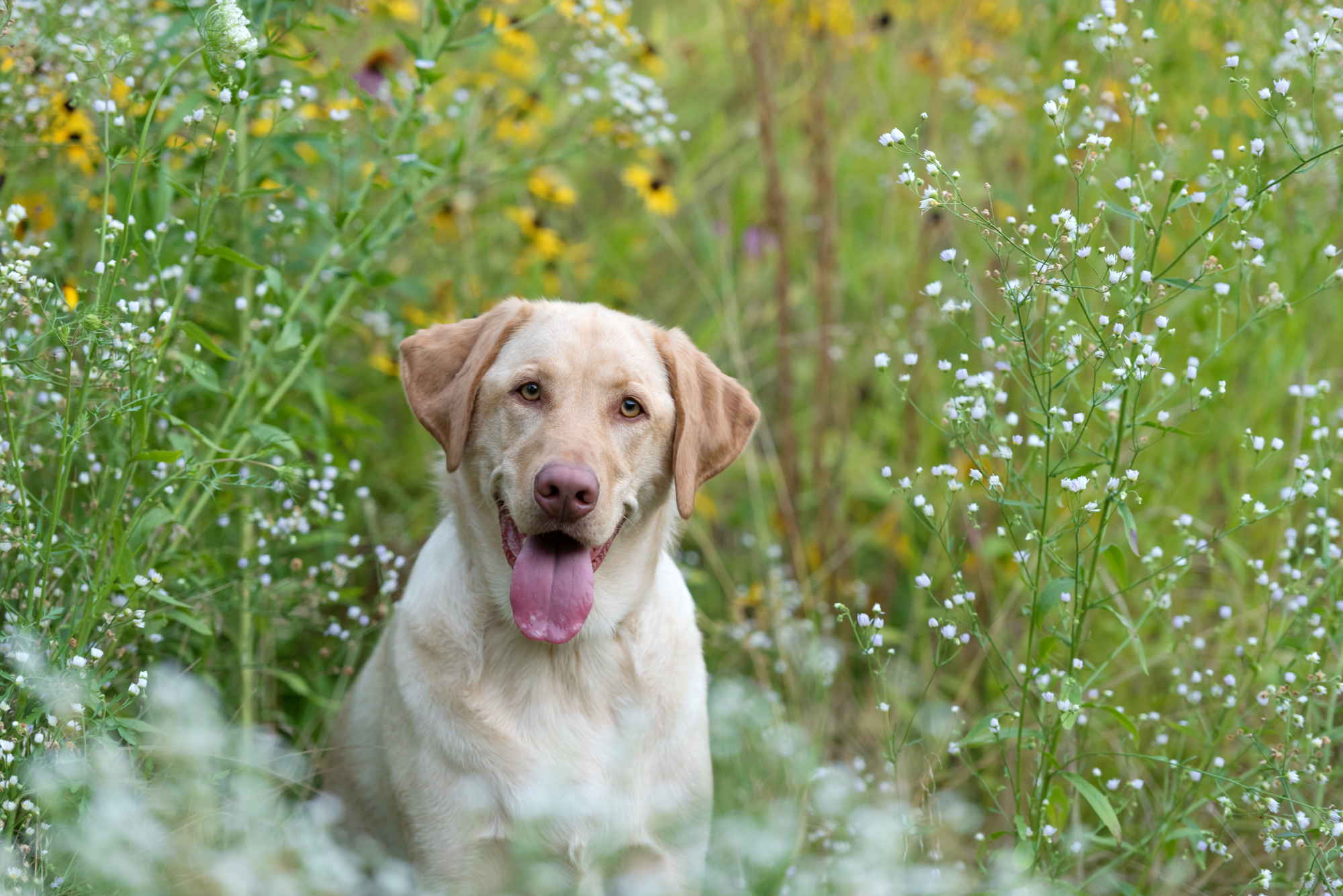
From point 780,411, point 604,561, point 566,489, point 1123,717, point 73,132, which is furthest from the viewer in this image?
point 780,411

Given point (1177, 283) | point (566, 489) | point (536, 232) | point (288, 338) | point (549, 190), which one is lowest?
point (566, 489)

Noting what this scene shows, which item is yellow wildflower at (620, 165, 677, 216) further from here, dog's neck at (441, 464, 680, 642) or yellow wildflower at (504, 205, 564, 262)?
dog's neck at (441, 464, 680, 642)

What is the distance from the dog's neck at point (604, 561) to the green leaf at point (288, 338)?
55 centimetres

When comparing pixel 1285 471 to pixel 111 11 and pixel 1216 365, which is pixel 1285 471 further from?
pixel 111 11

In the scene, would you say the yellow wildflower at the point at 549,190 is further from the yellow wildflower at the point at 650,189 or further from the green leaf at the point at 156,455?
the green leaf at the point at 156,455

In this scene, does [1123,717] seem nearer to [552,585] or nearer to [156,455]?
[552,585]

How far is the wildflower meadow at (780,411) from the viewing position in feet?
8.05

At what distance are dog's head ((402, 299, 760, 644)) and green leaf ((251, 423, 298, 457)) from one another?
0.33m

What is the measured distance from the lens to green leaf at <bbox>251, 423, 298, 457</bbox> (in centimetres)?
277

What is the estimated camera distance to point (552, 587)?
2.76 meters

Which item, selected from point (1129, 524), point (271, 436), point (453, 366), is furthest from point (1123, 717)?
point (271, 436)

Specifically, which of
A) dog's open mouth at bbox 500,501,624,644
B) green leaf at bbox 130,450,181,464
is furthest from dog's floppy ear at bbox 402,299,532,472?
green leaf at bbox 130,450,181,464

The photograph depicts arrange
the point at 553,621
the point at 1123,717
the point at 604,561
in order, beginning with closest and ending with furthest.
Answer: the point at 1123,717 → the point at 553,621 → the point at 604,561

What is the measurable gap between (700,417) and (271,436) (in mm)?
1105
